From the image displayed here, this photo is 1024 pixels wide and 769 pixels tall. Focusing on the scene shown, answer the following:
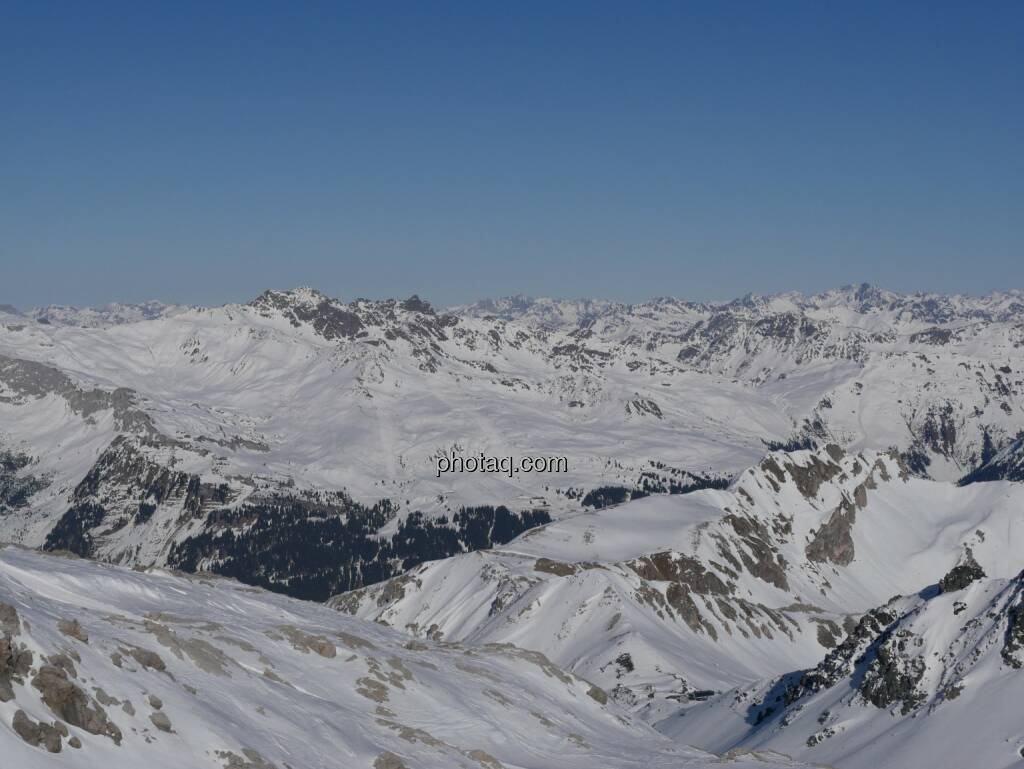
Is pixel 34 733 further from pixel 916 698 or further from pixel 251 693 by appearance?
pixel 916 698

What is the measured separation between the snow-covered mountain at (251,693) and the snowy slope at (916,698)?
20.8 metres

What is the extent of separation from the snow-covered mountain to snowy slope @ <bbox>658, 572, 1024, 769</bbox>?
68.3 ft

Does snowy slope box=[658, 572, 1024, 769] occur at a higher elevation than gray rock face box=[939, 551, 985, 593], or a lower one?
lower

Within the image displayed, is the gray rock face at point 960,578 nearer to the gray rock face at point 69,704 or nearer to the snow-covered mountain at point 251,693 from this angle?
the snow-covered mountain at point 251,693

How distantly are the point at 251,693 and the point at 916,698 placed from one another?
69.1 meters

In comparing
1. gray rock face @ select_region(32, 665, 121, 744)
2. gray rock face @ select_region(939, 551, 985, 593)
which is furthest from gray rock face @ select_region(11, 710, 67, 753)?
gray rock face @ select_region(939, 551, 985, 593)

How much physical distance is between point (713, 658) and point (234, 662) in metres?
132

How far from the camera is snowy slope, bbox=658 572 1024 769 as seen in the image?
7869 centimetres

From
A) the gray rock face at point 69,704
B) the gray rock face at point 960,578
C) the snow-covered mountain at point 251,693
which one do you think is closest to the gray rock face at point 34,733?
the snow-covered mountain at point 251,693

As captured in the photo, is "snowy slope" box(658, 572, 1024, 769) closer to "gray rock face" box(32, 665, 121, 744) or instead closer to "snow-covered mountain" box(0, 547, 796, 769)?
"snow-covered mountain" box(0, 547, 796, 769)

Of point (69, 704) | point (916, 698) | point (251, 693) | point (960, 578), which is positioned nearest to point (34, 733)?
point (69, 704)

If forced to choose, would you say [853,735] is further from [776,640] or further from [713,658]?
[776,640]

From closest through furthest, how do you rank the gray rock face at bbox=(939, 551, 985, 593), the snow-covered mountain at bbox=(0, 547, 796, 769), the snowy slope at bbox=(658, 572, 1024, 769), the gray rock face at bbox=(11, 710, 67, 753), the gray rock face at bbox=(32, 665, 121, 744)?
the gray rock face at bbox=(11, 710, 67, 753)
the gray rock face at bbox=(32, 665, 121, 744)
the snow-covered mountain at bbox=(0, 547, 796, 769)
the snowy slope at bbox=(658, 572, 1024, 769)
the gray rock face at bbox=(939, 551, 985, 593)

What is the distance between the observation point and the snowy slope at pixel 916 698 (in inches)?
3098
